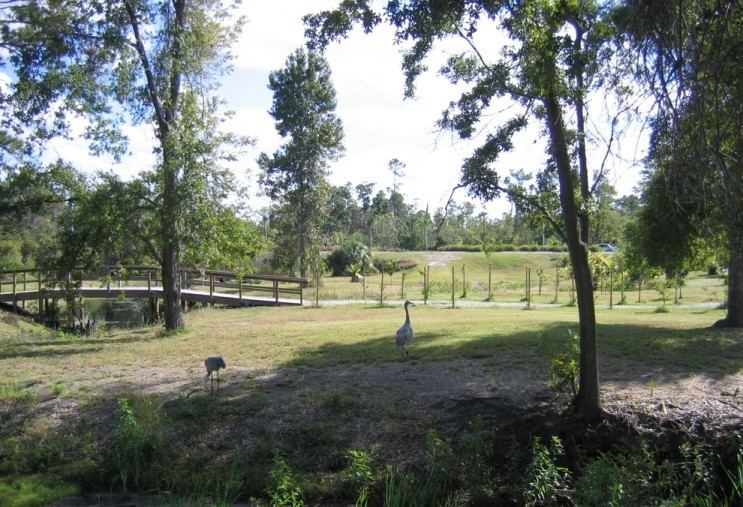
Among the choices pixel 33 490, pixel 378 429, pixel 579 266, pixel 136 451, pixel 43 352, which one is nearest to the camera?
pixel 33 490

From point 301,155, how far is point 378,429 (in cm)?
3486

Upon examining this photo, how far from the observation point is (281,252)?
43469 mm

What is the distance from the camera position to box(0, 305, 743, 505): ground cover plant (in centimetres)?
725

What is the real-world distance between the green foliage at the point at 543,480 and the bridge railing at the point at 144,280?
1254cm

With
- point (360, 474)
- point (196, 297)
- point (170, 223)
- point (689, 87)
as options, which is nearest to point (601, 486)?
point (360, 474)

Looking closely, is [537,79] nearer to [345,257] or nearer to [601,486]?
[601,486]

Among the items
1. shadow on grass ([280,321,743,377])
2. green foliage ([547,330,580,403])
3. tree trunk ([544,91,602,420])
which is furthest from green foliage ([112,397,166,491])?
tree trunk ([544,91,602,420])

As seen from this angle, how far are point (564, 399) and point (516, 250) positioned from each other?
5806 cm

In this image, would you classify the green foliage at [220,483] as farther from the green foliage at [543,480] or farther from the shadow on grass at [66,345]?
the shadow on grass at [66,345]

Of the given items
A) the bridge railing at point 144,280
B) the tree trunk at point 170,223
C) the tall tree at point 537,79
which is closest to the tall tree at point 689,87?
the tall tree at point 537,79

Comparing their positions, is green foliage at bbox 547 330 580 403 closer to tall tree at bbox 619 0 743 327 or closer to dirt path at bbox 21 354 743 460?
dirt path at bbox 21 354 743 460

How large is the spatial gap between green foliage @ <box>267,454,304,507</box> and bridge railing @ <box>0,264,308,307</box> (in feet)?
34.2

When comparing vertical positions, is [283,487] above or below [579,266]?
below

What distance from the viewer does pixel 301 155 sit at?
137ft
